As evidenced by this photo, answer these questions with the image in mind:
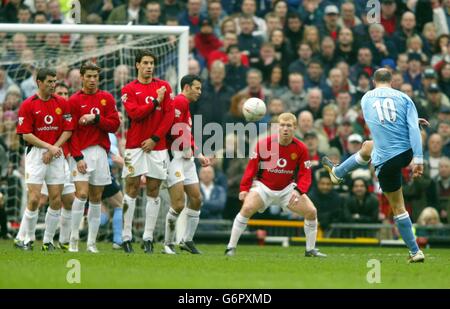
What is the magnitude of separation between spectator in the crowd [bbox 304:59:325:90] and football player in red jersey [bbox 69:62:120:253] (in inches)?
330

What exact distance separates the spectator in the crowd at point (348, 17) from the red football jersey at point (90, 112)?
10266 millimetres

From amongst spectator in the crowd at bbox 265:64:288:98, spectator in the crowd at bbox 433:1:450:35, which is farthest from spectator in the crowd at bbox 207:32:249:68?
spectator in the crowd at bbox 433:1:450:35

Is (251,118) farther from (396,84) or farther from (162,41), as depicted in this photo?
(396,84)

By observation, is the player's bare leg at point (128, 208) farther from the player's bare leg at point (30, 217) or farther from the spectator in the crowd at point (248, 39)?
the spectator in the crowd at point (248, 39)

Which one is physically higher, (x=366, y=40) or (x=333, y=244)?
(x=366, y=40)

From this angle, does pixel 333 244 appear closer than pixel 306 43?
Yes

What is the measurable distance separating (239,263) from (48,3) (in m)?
10.9

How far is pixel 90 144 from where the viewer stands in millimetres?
16406

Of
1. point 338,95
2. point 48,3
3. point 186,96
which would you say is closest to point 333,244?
point 338,95

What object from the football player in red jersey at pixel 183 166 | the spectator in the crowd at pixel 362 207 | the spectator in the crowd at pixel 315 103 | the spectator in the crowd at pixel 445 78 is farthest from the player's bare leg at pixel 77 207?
the spectator in the crowd at pixel 445 78

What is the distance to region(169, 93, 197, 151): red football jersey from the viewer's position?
642 inches

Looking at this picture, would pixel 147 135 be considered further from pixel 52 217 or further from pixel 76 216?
pixel 52 217

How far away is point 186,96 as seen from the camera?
648 inches

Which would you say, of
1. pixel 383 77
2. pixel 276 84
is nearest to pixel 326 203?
pixel 276 84
